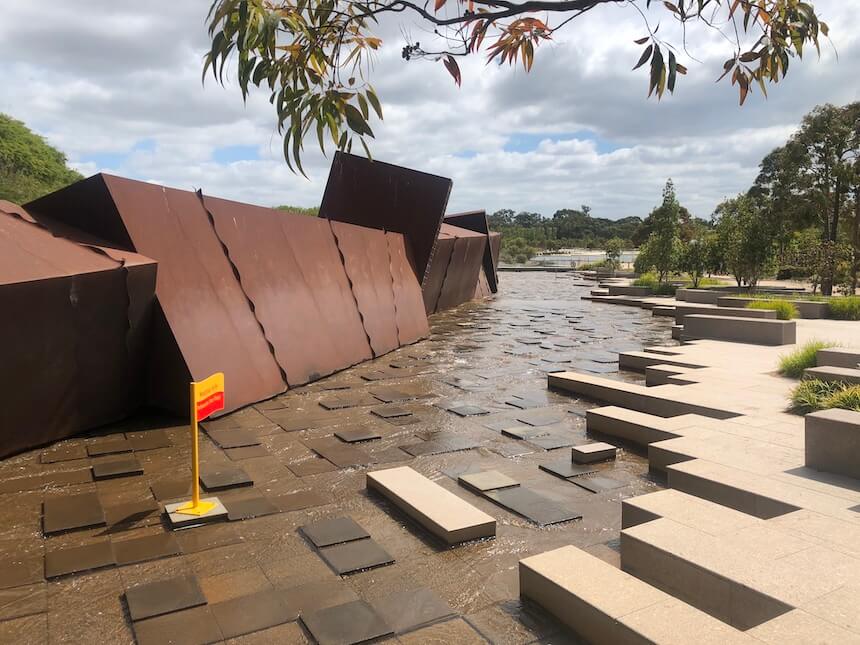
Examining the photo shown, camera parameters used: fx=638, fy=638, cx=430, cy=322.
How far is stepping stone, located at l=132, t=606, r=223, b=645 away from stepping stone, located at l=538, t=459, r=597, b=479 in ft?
10.3

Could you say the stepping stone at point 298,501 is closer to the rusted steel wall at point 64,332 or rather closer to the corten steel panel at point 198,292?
the corten steel panel at point 198,292

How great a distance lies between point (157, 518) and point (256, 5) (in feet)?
12.3

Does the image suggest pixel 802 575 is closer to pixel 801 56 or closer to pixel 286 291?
pixel 801 56

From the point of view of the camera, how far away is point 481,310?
19953 millimetres

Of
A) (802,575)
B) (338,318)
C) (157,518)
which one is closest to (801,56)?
(802,575)

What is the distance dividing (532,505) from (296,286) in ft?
18.2

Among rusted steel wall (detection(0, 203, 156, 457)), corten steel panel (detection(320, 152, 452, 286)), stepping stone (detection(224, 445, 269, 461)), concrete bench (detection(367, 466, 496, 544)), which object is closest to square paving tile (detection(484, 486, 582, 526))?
concrete bench (detection(367, 466, 496, 544))

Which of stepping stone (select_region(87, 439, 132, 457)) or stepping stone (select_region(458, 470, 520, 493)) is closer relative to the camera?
stepping stone (select_region(458, 470, 520, 493))

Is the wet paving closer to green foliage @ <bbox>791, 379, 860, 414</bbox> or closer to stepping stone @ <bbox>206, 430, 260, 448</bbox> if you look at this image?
stepping stone @ <bbox>206, 430, 260, 448</bbox>

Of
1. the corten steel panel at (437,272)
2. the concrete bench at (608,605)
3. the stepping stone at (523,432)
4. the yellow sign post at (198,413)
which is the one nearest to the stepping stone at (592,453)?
the stepping stone at (523,432)

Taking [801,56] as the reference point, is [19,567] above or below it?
below

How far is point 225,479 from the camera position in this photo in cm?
519

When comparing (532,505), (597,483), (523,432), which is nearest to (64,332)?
(532,505)

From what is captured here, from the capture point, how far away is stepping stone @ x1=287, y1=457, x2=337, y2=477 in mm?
5473
